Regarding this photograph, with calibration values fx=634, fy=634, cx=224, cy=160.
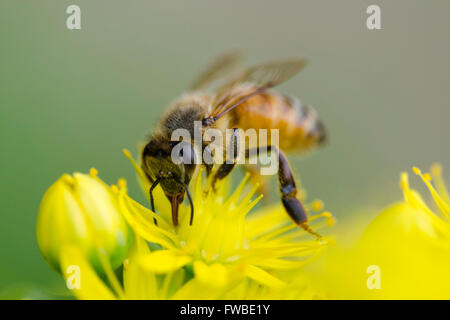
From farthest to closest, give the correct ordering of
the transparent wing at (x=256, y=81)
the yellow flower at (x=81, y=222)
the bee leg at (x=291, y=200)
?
the transparent wing at (x=256, y=81) → the bee leg at (x=291, y=200) → the yellow flower at (x=81, y=222)

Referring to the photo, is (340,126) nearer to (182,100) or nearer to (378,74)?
(378,74)

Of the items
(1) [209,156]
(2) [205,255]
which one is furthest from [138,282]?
(1) [209,156]

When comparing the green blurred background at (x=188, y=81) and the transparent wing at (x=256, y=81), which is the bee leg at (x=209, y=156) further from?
the green blurred background at (x=188, y=81)

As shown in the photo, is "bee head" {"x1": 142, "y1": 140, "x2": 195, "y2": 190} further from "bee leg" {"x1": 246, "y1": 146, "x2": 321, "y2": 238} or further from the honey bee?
"bee leg" {"x1": 246, "y1": 146, "x2": 321, "y2": 238}

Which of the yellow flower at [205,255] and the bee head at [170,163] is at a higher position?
the bee head at [170,163]

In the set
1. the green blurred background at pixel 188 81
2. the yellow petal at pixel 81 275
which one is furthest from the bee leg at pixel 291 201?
the green blurred background at pixel 188 81

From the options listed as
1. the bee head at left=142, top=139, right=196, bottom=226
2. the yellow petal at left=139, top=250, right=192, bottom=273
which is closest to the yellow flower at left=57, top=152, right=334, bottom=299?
the yellow petal at left=139, top=250, right=192, bottom=273

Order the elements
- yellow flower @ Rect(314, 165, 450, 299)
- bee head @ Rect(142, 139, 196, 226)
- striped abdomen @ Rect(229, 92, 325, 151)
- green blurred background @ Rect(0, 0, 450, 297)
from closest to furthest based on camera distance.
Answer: yellow flower @ Rect(314, 165, 450, 299), bee head @ Rect(142, 139, 196, 226), striped abdomen @ Rect(229, 92, 325, 151), green blurred background @ Rect(0, 0, 450, 297)
